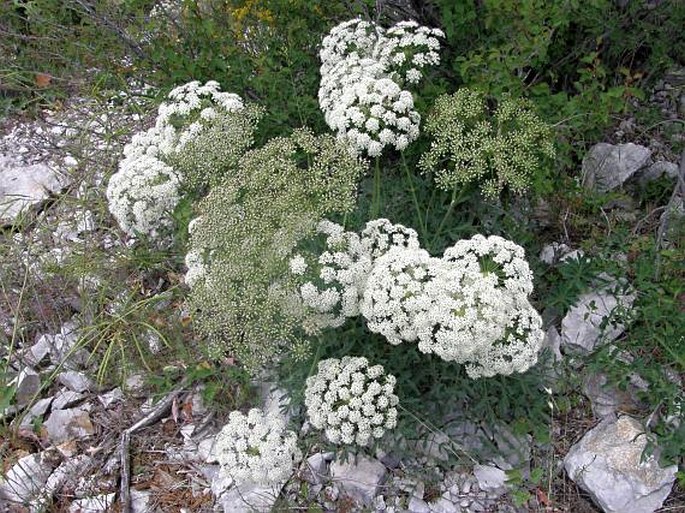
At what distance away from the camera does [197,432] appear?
464 cm

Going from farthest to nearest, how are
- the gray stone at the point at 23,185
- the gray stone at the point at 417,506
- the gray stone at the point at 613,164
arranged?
the gray stone at the point at 23,185
the gray stone at the point at 613,164
the gray stone at the point at 417,506

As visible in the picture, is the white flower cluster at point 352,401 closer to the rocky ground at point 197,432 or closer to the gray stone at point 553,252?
the rocky ground at point 197,432

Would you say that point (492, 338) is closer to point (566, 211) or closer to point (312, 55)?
point (566, 211)

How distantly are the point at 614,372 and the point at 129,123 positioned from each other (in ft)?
16.2

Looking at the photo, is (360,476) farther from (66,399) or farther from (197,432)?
(66,399)

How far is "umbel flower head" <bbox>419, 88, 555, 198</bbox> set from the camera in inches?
155

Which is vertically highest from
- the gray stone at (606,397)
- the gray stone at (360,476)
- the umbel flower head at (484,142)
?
the umbel flower head at (484,142)

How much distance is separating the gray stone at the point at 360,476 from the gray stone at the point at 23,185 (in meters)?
3.94

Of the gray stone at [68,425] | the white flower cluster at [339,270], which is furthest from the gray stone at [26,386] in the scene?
the white flower cluster at [339,270]

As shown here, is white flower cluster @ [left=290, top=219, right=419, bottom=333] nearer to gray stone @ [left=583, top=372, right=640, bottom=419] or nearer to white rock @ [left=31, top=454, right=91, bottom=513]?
gray stone @ [left=583, top=372, right=640, bottom=419]

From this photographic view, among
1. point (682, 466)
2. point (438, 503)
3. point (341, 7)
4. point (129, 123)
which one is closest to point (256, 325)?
point (438, 503)

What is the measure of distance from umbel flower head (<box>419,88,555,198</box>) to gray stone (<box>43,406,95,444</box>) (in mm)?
2913

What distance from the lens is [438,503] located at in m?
4.02

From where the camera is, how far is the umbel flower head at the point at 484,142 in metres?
3.93
